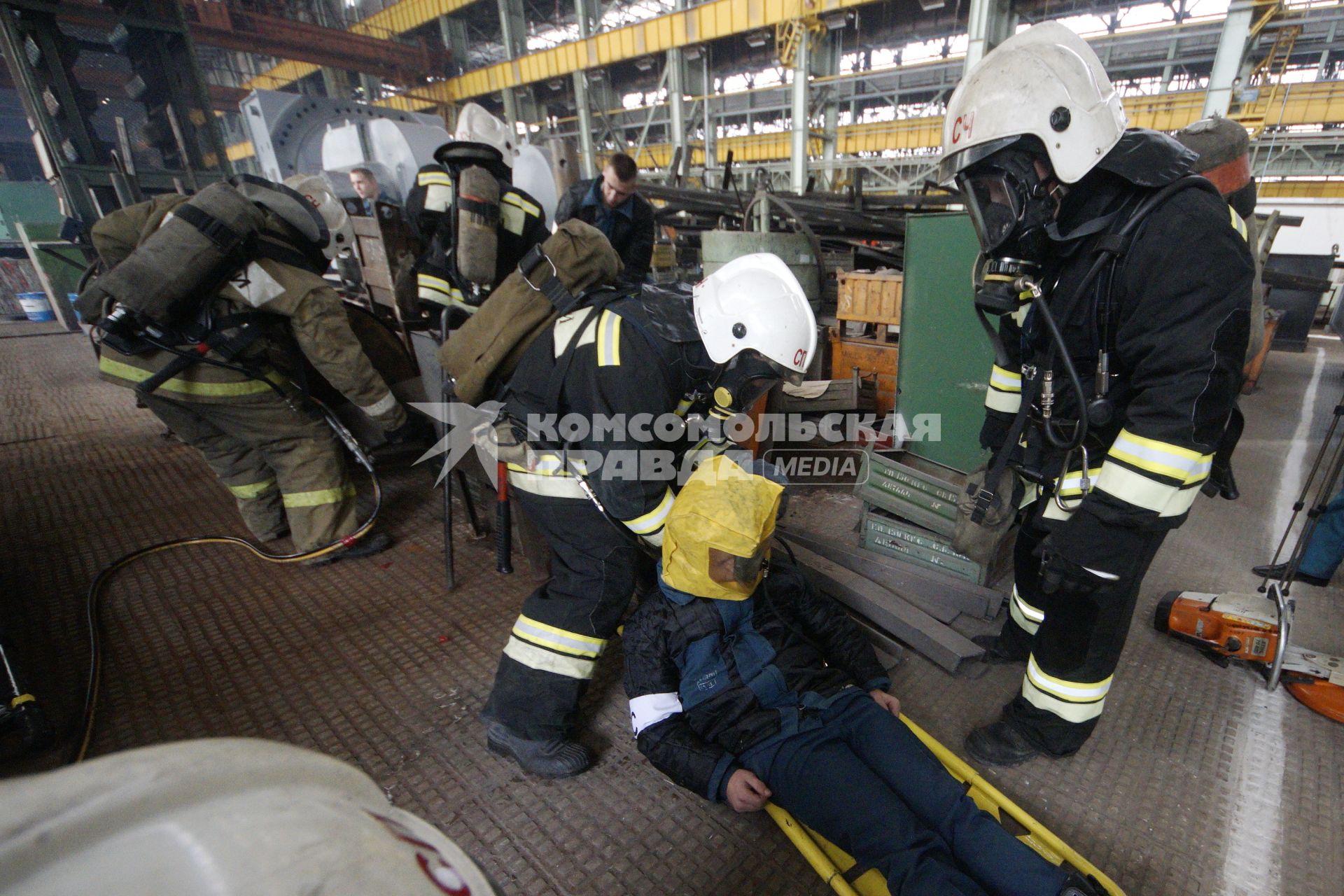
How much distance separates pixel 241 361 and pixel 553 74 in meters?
16.4

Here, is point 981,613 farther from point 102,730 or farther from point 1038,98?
point 102,730

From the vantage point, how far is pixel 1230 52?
8.60m

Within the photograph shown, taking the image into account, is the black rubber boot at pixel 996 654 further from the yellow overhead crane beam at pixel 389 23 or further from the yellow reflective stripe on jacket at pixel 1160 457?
the yellow overhead crane beam at pixel 389 23

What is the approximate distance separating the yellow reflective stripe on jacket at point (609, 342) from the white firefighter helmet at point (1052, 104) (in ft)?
3.58

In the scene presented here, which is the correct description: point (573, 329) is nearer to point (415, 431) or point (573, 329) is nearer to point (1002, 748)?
point (1002, 748)

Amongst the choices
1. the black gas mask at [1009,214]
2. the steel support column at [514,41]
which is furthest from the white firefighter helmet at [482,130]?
the steel support column at [514,41]

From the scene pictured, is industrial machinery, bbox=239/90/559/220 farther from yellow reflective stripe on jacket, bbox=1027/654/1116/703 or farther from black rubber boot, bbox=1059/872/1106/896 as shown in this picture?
black rubber boot, bbox=1059/872/1106/896

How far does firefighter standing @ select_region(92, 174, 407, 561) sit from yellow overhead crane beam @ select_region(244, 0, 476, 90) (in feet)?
64.1

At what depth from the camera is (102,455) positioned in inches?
167

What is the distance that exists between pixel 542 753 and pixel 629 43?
16.6 m

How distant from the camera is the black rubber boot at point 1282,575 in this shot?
2.61 meters

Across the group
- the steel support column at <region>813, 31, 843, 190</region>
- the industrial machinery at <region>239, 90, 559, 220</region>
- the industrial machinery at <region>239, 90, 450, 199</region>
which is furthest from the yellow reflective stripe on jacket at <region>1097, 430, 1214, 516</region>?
the steel support column at <region>813, 31, 843, 190</region>

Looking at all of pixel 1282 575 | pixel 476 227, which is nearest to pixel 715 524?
pixel 476 227

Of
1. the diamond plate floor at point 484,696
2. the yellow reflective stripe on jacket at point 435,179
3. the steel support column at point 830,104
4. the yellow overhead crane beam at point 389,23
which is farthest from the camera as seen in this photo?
the yellow overhead crane beam at point 389,23
